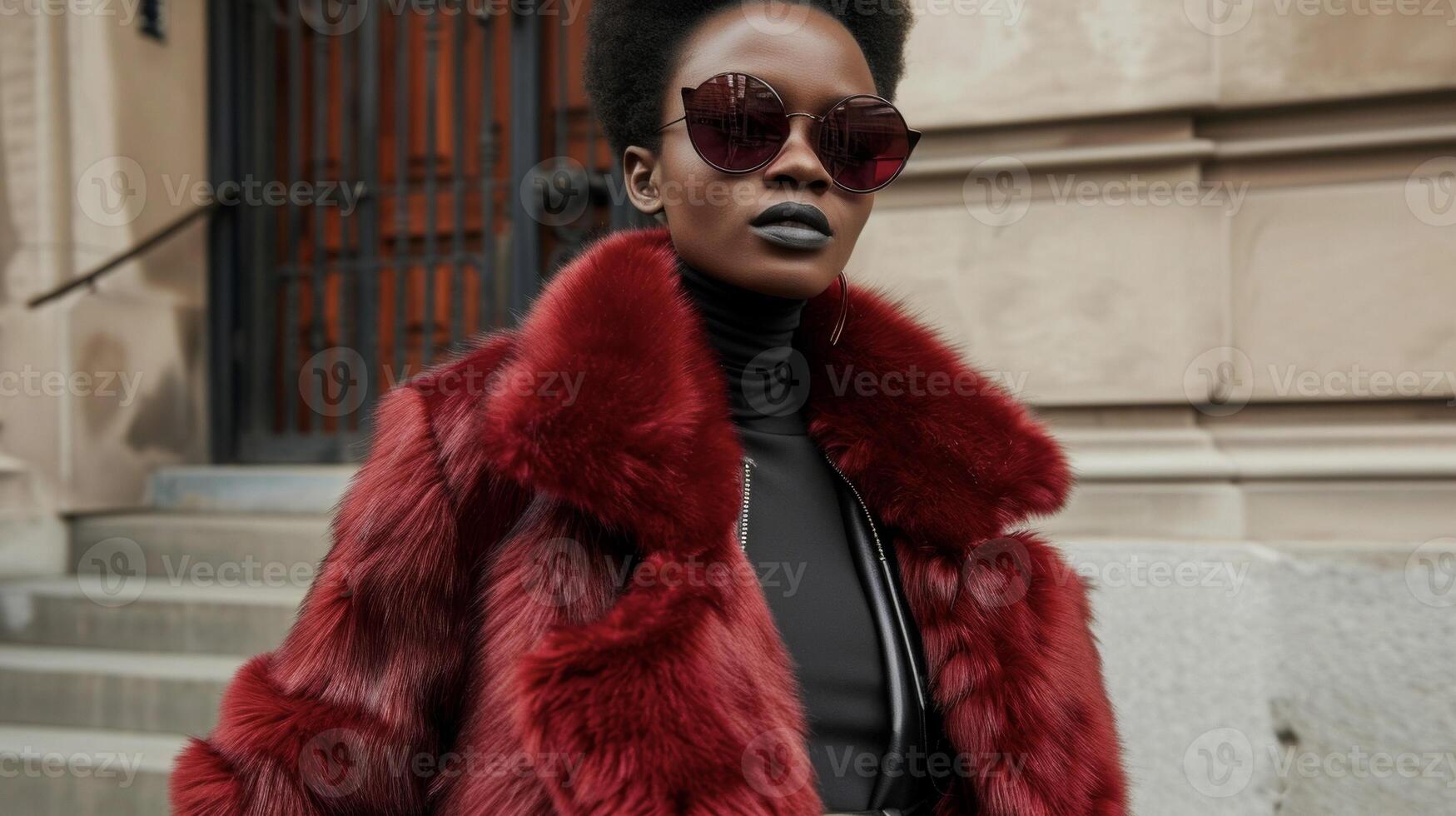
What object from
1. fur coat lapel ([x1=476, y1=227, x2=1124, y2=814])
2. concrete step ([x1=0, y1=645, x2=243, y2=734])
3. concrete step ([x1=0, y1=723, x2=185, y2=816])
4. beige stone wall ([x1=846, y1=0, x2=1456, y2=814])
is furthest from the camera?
concrete step ([x1=0, y1=645, x2=243, y2=734])

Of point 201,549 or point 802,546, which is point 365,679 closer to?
point 802,546

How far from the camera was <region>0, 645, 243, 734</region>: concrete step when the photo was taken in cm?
370

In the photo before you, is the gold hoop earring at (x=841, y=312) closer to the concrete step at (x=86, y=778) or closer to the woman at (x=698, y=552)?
the woman at (x=698, y=552)

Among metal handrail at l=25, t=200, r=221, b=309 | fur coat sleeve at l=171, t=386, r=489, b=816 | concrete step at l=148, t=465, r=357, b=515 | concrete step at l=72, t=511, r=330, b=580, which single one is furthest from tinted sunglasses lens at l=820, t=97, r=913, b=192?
metal handrail at l=25, t=200, r=221, b=309

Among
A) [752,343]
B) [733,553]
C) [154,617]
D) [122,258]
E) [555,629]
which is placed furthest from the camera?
[122,258]

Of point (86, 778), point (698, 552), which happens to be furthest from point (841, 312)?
point (86, 778)

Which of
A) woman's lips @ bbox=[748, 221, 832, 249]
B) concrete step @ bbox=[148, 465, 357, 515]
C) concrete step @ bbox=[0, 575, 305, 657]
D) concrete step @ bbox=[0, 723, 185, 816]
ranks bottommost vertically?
concrete step @ bbox=[0, 723, 185, 816]

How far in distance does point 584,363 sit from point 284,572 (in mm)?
3537

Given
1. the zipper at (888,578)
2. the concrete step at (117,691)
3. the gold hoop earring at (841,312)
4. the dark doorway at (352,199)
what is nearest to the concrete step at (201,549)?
the concrete step at (117,691)

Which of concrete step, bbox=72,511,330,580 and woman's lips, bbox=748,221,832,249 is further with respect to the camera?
concrete step, bbox=72,511,330,580

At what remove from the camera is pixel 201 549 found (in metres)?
4.53

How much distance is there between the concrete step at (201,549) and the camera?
4410 millimetres

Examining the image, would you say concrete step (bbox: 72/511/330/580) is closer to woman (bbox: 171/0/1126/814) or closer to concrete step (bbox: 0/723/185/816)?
concrete step (bbox: 0/723/185/816)

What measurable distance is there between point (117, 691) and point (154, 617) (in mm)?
402
